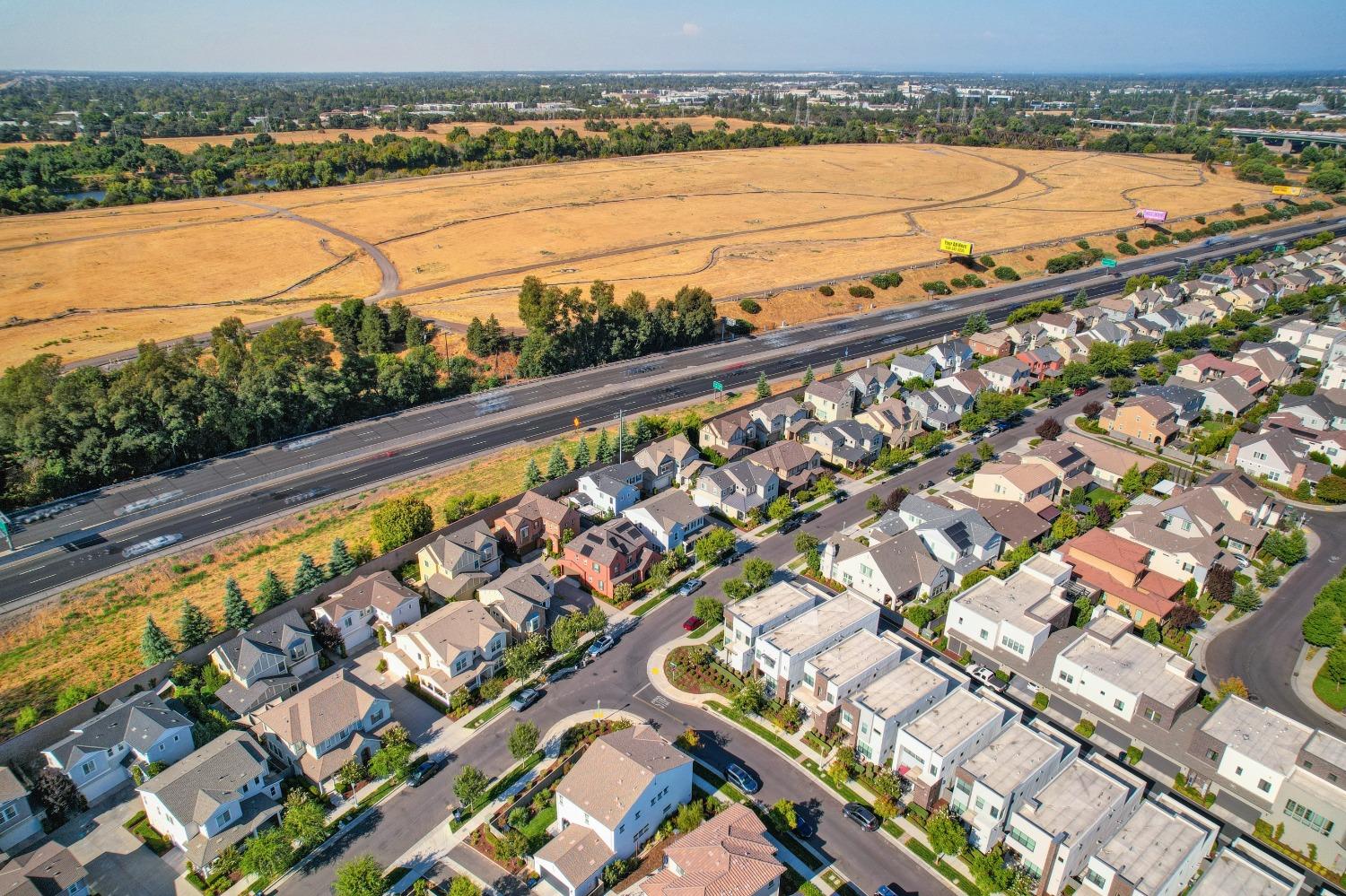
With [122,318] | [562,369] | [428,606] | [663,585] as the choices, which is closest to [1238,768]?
[663,585]

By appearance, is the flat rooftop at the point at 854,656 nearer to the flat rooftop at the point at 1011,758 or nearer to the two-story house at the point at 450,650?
the flat rooftop at the point at 1011,758

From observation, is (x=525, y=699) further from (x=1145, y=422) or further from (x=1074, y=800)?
(x=1145, y=422)

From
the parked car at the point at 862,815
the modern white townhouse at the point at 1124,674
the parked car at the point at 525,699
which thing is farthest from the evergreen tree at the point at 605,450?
the modern white townhouse at the point at 1124,674

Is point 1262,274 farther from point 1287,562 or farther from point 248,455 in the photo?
point 248,455

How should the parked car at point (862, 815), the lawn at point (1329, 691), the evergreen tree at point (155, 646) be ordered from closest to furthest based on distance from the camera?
1. the parked car at point (862, 815)
2. the lawn at point (1329, 691)
3. the evergreen tree at point (155, 646)

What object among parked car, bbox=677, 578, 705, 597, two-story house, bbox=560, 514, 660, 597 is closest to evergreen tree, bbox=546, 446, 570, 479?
two-story house, bbox=560, 514, 660, 597

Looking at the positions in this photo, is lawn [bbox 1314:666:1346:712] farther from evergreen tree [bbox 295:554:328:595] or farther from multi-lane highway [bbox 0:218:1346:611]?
evergreen tree [bbox 295:554:328:595]
